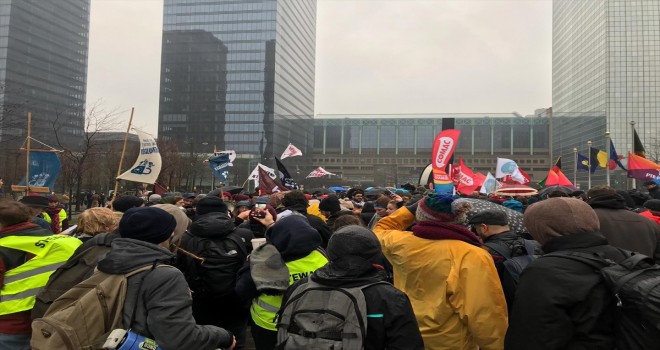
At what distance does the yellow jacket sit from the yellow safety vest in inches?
24.4

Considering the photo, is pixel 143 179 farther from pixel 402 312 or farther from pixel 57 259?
pixel 402 312

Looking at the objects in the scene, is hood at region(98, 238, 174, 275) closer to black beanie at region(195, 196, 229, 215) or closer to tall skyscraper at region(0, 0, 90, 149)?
black beanie at region(195, 196, 229, 215)

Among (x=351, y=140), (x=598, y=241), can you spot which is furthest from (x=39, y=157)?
(x=351, y=140)

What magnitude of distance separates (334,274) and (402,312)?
1.34ft

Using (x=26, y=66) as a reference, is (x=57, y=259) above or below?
below

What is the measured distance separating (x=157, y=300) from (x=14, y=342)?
6.11 feet

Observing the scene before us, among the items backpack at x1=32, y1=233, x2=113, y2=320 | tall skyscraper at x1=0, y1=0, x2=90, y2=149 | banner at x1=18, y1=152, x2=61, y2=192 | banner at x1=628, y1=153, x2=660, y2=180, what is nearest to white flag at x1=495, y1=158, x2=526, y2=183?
banner at x1=628, y1=153, x2=660, y2=180

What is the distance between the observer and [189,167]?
169ft

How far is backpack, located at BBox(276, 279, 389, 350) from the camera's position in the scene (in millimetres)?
2340

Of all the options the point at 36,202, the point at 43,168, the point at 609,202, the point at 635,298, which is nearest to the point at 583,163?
the point at 609,202

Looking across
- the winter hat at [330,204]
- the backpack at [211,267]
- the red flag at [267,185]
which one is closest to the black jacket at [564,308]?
the backpack at [211,267]

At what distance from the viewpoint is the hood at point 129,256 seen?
2643 mm

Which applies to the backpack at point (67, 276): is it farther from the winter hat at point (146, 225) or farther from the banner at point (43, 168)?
the banner at point (43, 168)

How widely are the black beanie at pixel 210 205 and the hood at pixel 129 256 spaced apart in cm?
220
